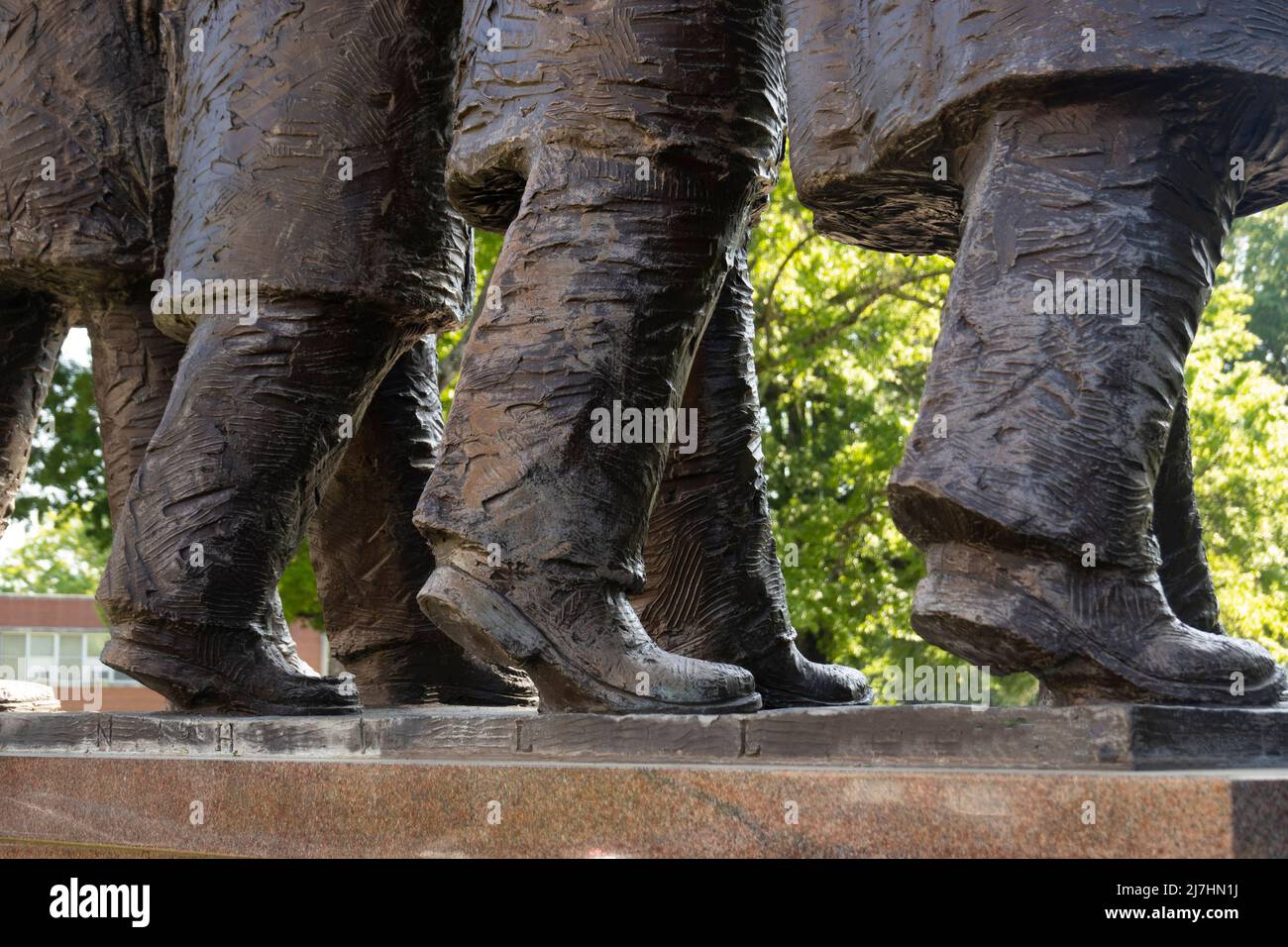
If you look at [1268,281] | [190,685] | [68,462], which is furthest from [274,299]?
[1268,281]

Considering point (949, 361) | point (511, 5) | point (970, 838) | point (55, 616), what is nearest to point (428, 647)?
point (511, 5)

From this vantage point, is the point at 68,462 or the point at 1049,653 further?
the point at 68,462

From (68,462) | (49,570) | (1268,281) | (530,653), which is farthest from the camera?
(49,570)

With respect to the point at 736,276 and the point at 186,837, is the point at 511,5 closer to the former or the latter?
the point at 736,276

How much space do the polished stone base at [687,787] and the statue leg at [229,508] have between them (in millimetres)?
333

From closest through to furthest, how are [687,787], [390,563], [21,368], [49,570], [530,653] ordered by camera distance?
[687,787], [530,653], [390,563], [21,368], [49,570]

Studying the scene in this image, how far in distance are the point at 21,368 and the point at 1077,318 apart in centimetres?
379

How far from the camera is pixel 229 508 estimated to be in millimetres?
4566

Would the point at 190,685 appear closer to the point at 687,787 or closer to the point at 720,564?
the point at 720,564

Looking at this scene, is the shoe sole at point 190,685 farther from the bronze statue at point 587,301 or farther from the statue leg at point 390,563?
the bronze statue at point 587,301

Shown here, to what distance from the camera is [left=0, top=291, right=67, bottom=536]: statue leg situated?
5.71 meters

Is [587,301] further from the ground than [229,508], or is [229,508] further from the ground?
[587,301]

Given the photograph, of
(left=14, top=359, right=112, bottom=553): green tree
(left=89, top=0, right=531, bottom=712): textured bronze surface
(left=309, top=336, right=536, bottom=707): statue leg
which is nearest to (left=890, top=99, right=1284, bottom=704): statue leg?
(left=89, top=0, right=531, bottom=712): textured bronze surface

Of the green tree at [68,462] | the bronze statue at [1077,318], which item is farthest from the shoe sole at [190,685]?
the green tree at [68,462]
